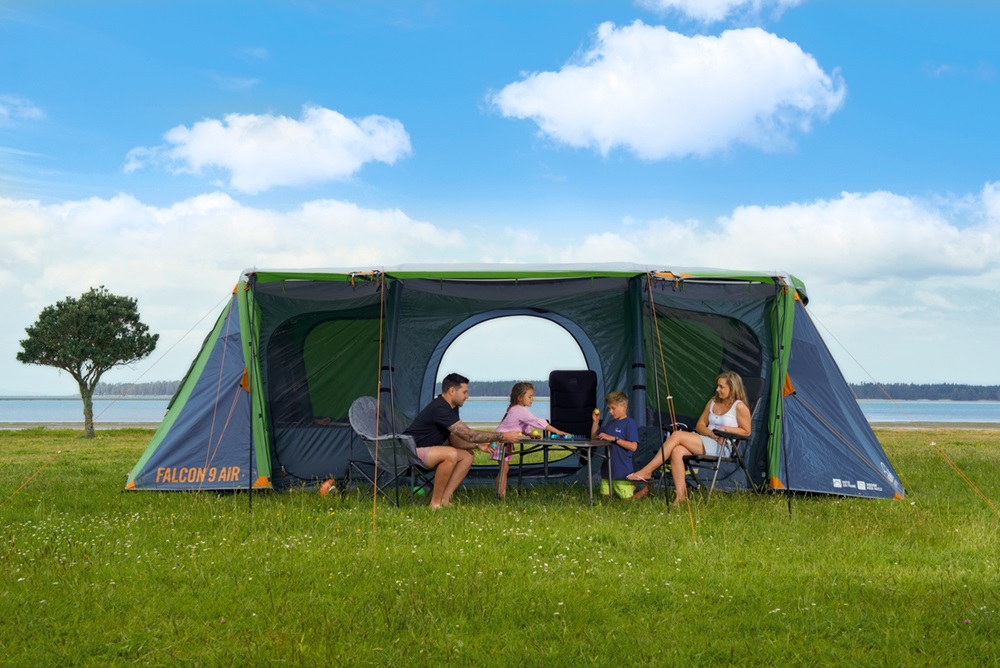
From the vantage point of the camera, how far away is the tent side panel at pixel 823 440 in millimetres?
7176

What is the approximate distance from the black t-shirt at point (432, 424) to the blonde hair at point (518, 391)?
2.23 feet

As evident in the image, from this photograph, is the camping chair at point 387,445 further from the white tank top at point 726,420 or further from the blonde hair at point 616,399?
the white tank top at point 726,420

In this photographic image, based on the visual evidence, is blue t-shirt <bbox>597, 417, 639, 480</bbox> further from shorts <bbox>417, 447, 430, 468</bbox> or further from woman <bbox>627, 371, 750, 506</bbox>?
shorts <bbox>417, 447, 430, 468</bbox>

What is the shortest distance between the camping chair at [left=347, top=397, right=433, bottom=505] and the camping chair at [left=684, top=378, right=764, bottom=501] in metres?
2.03

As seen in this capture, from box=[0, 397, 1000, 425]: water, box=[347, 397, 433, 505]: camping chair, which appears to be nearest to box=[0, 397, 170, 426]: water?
box=[0, 397, 1000, 425]: water

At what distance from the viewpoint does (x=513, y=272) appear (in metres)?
6.69

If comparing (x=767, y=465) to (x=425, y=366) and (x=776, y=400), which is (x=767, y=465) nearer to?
Result: (x=776, y=400)

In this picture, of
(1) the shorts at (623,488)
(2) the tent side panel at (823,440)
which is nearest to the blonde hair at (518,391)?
(1) the shorts at (623,488)

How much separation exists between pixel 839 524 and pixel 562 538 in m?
1.89

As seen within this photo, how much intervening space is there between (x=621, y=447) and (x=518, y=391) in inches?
35.7

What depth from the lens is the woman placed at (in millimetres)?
6590

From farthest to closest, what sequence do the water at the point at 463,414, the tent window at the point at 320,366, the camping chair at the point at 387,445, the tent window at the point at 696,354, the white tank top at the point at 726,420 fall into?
the water at the point at 463,414 → the tent window at the point at 320,366 → the tent window at the point at 696,354 → the white tank top at the point at 726,420 → the camping chair at the point at 387,445

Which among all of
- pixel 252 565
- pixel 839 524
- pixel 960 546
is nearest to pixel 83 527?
pixel 252 565

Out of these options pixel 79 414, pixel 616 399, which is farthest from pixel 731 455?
pixel 79 414
